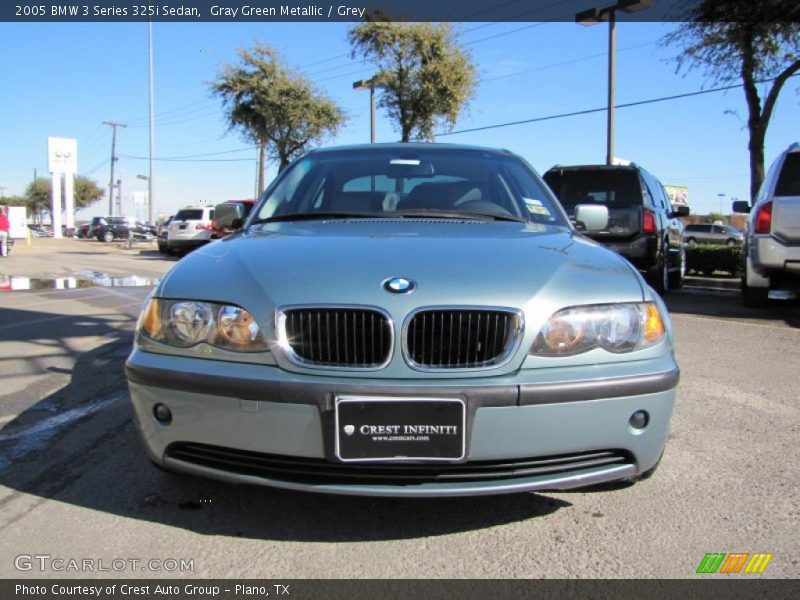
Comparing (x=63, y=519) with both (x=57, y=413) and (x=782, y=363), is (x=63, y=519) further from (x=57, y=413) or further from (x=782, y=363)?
(x=782, y=363)

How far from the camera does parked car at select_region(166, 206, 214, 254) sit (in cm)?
2172

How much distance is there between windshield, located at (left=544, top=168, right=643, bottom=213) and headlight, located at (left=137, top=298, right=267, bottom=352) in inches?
292

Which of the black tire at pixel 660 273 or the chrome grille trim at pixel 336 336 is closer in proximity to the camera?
the chrome grille trim at pixel 336 336

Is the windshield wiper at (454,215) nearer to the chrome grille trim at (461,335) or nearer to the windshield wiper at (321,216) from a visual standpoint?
the windshield wiper at (321,216)

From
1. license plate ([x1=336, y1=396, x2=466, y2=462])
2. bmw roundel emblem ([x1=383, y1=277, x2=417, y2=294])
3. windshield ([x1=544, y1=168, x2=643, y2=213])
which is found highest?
windshield ([x1=544, y1=168, x2=643, y2=213])

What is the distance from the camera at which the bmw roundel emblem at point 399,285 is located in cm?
228

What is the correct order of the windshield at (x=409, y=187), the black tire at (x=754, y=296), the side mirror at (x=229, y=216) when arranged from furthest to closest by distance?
the black tire at (x=754, y=296)
the side mirror at (x=229, y=216)
the windshield at (x=409, y=187)

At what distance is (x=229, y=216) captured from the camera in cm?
425

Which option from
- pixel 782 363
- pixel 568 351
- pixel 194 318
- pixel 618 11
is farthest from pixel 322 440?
pixel 618 11

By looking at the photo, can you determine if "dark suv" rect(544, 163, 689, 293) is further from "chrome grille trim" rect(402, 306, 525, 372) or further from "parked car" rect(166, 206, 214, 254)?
"parked car" rect(166, 206, 214, 254)

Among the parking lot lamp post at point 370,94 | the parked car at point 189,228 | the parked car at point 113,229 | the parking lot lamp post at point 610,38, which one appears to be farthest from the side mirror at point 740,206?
the parked car at point 113,229

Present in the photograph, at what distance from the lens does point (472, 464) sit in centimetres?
219

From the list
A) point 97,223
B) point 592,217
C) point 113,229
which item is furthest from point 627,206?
point 97,223

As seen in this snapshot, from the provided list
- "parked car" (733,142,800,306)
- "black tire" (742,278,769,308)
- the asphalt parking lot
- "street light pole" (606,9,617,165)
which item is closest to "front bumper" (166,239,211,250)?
"street light pole" (606,9,617,165)
